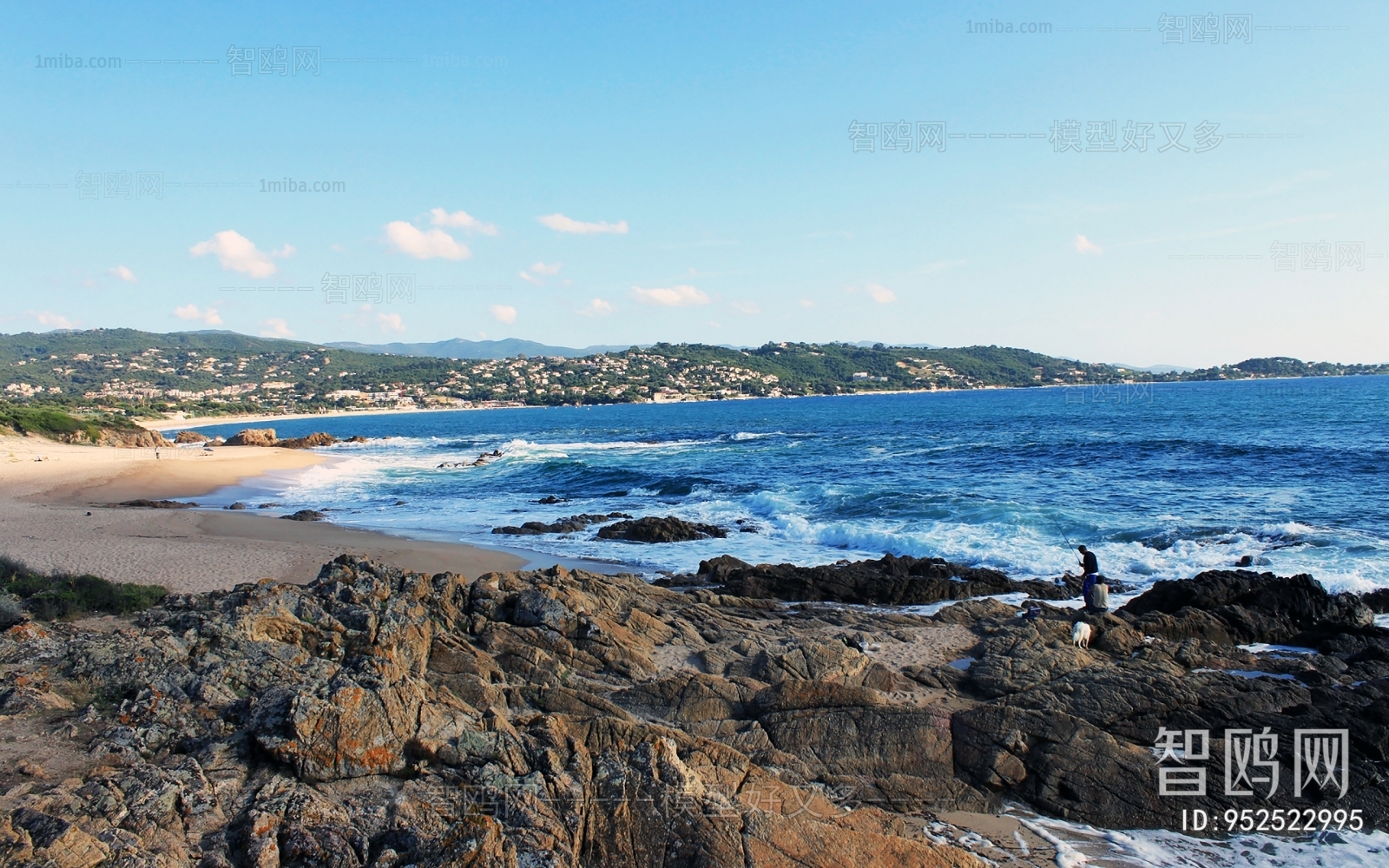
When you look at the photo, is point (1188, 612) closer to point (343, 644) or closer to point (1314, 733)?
point (1314, 733)

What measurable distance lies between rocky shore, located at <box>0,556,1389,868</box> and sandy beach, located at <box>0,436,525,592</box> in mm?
6393

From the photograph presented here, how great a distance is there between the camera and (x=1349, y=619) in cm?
1145

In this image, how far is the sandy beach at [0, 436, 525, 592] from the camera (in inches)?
593

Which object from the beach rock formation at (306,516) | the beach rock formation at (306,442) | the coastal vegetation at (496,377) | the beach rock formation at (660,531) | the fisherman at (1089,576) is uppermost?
the coastal vegetation at (496,377)

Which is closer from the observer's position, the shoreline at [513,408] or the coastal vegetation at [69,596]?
the coastal vegetation at [69,596]

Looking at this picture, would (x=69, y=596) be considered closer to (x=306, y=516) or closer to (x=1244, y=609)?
(x=306, y=516)

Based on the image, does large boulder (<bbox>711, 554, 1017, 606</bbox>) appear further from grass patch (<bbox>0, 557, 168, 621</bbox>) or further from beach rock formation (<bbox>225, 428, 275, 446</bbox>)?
beach rock formation (<bbox>225, 428, 275, 446</bbox>)

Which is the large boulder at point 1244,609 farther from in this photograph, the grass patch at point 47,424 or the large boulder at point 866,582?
the grass patch at point 47,424

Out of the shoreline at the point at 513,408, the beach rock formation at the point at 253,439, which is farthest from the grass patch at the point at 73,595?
the shoreline at the point at 513,408

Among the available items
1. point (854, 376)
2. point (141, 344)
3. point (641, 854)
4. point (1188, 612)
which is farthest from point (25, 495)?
point (141, 344)

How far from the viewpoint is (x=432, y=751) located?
534 centimetres

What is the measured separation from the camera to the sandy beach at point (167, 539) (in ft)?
49.4

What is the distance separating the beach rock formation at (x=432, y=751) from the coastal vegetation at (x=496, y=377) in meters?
142

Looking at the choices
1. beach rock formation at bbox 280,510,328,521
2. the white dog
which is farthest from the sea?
the white dog
